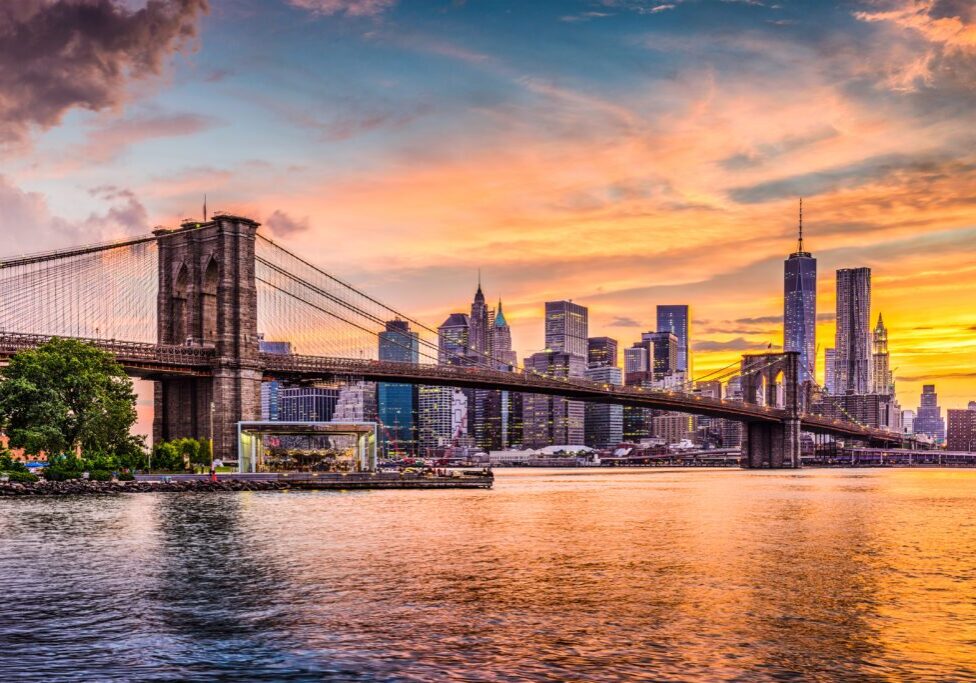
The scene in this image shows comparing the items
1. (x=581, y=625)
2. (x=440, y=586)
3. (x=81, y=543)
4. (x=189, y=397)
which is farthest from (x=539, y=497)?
(x=581, y=625)

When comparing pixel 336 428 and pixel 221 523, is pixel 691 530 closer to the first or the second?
pixel 221 523

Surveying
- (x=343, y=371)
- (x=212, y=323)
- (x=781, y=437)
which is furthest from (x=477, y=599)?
(x=781, y=437)

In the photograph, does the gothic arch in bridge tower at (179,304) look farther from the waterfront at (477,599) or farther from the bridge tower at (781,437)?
the bridge tower at (781,437)

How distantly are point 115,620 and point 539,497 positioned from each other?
57.5 m

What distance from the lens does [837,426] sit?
610 ft

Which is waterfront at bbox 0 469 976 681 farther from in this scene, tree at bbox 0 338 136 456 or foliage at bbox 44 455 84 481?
tree at bbox 0 338 136 456

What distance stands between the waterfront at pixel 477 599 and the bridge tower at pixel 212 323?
39.8 meters

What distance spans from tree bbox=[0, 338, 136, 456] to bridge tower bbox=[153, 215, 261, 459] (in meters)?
11.1

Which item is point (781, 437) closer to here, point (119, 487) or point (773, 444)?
point (773, 444)

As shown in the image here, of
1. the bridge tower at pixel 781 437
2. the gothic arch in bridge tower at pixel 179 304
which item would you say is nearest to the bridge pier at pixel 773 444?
the bridge tower at pixel 781 437

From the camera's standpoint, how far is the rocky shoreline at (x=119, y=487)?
72.0m

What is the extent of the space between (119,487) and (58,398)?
9843mm

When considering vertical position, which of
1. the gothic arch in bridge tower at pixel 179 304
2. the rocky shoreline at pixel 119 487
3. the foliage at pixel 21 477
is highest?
the gothic arch in bridge tower at pixel 179 304

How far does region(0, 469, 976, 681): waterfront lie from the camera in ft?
67.1
